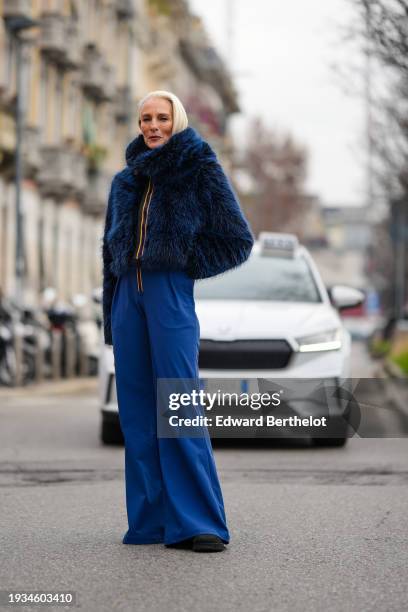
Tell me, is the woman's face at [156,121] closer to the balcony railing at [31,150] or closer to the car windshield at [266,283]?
the car windshield at [266,283]

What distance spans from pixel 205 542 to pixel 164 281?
41.9 inches

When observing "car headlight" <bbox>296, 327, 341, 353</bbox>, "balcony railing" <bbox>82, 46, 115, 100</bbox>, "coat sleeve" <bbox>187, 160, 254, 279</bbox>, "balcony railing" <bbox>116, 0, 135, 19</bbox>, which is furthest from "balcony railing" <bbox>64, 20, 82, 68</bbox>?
"coat sleeve" <bbox>187, 160, 254, 279</bbox>

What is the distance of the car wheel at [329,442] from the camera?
37.7ft

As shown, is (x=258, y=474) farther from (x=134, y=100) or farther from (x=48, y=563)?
(x=134, y=100)

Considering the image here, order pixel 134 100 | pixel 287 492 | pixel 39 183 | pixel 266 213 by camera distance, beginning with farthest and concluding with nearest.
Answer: pixel 266 213 < pixel 134 100 < pixel 39 183 < pixel 287 492

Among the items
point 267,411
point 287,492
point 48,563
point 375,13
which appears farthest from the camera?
point 375,13

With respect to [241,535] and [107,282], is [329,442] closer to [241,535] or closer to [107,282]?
[241,535]

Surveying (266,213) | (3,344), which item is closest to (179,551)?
(3,344)

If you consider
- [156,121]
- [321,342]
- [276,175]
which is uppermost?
[156,121]

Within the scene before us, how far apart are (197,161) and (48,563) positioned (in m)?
1.73

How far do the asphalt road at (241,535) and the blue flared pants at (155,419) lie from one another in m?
0.14

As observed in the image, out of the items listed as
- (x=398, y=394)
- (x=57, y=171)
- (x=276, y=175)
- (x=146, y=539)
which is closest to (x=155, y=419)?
(x=146, y=539)

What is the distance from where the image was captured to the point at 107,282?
6469mm

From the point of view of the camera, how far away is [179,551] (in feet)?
20.2
